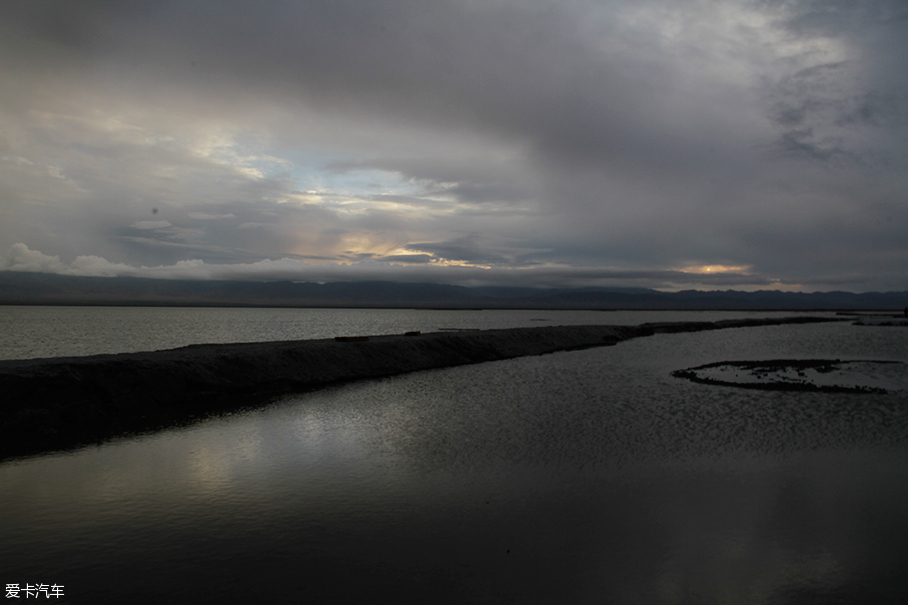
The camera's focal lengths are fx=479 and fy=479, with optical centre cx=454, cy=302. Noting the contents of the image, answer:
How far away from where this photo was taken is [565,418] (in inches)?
Answer: 914

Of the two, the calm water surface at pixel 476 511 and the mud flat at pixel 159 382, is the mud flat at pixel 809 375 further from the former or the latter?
the mud flat at pixel 159 382

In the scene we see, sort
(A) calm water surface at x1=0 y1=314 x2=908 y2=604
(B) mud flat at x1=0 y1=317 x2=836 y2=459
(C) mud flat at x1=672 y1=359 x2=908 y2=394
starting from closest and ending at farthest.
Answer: (A) calm water surface at x1=0 y1=314 x2=908 y2=604 < (B) mud flat at x1=0 y1=317 x2=836 y2=459 < (C) mud flat at x1=672 y1=359 x2=908 y2=394

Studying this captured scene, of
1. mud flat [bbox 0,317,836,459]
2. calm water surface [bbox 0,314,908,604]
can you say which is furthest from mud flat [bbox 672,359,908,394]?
mud flat [bbox 0,317,836,459]

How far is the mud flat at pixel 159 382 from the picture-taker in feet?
66.7

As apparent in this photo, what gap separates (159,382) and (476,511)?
71.2ft

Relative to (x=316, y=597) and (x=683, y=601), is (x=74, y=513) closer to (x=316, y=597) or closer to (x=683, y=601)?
(x=316, y=597)

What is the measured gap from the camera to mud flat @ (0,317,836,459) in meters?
20.3

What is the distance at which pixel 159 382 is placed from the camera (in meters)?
26.0

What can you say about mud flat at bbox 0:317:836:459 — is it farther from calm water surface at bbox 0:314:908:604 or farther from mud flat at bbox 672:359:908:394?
mud flat at bbox 672:359:908:394

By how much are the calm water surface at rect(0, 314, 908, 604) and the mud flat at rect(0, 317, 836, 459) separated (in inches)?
130

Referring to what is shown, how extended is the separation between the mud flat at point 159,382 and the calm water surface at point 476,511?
329 centimetres

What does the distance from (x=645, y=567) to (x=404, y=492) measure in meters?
6.56

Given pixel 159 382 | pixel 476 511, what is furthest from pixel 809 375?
pixel 159 382

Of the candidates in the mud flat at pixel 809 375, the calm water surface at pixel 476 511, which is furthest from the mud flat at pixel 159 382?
the mud flat at pixel 809 375
